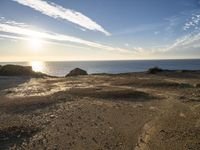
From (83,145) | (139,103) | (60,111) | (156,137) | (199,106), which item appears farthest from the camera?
(139,103)

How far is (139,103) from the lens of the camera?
59.1 ft

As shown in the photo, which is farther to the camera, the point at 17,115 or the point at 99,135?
the point at 17,115

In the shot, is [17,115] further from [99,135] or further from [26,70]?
[26,70]

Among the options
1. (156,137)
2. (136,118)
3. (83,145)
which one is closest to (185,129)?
(156,137)

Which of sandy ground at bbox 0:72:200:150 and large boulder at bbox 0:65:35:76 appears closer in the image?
sandy ground at bbox 0:72:200:150

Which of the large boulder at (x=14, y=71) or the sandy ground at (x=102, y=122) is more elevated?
the large boulder at (x=14, y=71)

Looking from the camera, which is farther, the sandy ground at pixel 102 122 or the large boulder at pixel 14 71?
the large boulder at pixel 14 71

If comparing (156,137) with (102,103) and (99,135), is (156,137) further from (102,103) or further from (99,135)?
(102,103)

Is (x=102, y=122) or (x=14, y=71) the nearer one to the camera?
(x=102, y=122)

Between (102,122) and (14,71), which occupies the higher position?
(14,71)

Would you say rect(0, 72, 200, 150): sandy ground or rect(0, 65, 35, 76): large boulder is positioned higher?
rect(0, 65, 35, 76): large boulder

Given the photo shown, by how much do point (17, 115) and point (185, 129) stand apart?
9.22 metres

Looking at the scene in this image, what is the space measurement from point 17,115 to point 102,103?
5935 millimetres

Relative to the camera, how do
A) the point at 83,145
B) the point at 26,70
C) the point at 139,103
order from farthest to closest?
the point at 26,70 → the point at 139,103 → the point at 83,145
